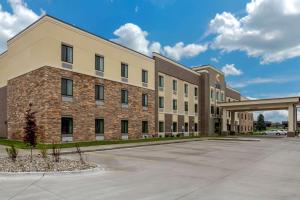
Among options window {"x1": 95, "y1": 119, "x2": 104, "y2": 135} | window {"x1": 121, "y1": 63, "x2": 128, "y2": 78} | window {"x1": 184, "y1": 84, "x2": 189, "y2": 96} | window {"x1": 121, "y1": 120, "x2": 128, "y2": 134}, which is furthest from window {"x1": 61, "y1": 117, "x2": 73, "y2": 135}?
window {"x1": 184, "y1": 84, "x2": 189, "y2": 96}

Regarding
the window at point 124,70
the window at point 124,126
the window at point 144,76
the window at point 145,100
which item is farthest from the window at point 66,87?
the window at point 144,76

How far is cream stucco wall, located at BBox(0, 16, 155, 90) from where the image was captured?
25.3 meters

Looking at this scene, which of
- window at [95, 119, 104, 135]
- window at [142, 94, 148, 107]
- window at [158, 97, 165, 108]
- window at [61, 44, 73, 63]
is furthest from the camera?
window at [158, 97, 165, 108]

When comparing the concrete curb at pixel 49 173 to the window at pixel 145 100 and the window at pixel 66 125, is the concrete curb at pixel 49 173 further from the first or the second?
the window at pixel 145 100

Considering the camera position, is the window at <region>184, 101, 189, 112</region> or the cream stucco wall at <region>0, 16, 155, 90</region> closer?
the cream stucco wall at <region>0, 16, 155, 90</region>

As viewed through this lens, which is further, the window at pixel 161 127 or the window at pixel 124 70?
the window at pixel 161 127

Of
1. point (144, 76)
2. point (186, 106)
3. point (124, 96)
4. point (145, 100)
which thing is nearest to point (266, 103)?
point (186, 106)

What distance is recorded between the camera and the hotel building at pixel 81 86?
25.1 meters

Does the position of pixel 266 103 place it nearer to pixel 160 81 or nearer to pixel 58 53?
pixel 160 81

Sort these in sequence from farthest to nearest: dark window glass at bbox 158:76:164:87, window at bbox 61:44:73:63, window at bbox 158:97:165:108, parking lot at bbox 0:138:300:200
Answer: window at bbox 158:97:165:108
dark window glass at bbox 158:76:164:87
window at bbox 61:44:73:63
parking lot at bbox 0:138:300:200

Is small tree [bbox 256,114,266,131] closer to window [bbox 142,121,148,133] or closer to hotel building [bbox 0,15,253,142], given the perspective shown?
hotel building [bbox 0,15,253,142]

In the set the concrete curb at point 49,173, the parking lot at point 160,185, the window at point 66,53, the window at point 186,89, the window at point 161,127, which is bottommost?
the parking lot at point 160,185

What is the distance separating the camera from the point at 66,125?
1026 inches

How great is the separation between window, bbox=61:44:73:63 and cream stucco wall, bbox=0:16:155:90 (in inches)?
14.6
